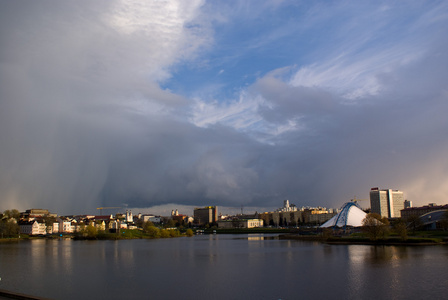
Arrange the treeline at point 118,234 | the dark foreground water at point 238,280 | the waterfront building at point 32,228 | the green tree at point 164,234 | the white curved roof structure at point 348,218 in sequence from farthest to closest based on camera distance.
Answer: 1. the waterfront building at point 32,228
2. the green tree at point 164,234
3. the white curved roof structure at point 348,218
4. the treeline at point 118,234
5. the dark foreground water at point 238,280

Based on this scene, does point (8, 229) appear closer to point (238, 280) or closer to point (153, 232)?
point (153, 232)

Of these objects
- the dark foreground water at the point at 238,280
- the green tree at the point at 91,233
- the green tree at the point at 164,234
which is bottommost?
the green tree at the point at 164,234

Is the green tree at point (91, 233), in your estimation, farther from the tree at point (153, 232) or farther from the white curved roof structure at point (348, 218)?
the white curved roof structure at point (348, 218)

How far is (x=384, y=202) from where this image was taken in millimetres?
186250

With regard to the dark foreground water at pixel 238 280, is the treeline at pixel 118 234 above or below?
below

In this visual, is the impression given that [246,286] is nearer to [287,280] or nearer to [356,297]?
[287,280]

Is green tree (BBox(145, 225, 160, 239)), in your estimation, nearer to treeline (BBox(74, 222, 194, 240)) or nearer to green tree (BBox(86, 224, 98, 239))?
treeline (BBox(74, 222, 194, 240))

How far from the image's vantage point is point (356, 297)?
60.5ft

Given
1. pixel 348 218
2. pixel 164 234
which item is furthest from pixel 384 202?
pixel 164 234

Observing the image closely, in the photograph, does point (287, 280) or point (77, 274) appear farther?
point (77, 274)

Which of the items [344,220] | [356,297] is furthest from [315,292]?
[344,220]

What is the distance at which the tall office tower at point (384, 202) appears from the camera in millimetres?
184500

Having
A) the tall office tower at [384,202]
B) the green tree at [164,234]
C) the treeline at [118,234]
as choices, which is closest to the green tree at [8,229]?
the treeline at [118,234]

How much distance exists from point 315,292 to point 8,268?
76.7ft
